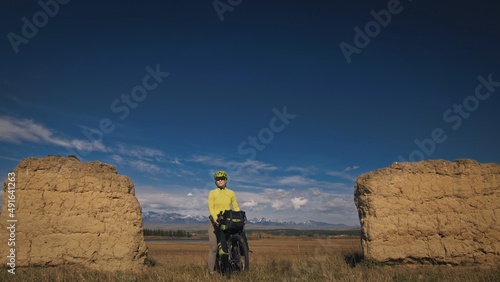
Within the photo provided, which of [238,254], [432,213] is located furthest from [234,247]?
[432,213]

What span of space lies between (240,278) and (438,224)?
233 inches

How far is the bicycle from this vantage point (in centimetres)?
764

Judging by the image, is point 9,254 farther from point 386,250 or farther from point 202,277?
point 386,250

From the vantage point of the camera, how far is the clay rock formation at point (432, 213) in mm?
9508

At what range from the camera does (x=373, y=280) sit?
6859 mm

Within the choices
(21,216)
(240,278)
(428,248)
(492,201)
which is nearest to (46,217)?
(21,216)

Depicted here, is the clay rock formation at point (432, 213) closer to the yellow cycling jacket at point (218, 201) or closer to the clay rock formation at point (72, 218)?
the yellow cycling jacket at point (218, 201)

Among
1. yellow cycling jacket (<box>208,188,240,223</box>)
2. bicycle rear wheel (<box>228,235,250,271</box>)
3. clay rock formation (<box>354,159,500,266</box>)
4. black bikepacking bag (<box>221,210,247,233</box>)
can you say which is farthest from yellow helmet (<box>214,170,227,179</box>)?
clay rock formation (<box>354,159,500,266</box>)

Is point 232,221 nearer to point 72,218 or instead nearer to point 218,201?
point 218,201

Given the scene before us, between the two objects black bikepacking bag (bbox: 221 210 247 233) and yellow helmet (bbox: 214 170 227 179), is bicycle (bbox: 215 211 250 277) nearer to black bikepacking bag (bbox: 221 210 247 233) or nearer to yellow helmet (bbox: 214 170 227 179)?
black bikepacking bag (bbox: 221 210 247 233)

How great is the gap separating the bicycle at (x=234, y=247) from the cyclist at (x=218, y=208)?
0.18 meters

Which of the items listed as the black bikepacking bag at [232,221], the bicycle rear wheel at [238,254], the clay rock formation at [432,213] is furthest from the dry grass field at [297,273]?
the black bikepacking bag at [232,221]

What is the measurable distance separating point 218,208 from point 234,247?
0.96 m

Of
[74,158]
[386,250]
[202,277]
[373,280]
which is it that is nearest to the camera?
[373,280]
